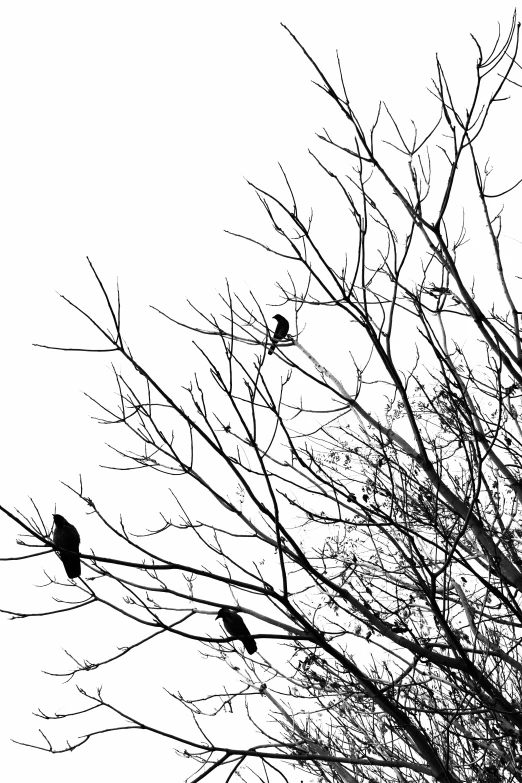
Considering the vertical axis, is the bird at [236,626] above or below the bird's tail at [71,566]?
below

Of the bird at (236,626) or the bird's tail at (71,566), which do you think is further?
the bird at (236,626)

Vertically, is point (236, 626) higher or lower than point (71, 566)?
lower

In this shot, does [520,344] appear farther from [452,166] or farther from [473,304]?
[452,166]

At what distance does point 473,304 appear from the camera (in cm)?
384

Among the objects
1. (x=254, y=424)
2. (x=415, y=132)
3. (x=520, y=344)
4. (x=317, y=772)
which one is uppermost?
(x=415, y=132)

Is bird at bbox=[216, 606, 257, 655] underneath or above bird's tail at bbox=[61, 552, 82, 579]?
underneath

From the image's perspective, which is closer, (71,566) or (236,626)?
(71,566)

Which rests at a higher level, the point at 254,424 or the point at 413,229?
the point at 413,229

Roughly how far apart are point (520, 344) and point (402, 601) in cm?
190

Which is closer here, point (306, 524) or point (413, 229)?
point (413, 229)

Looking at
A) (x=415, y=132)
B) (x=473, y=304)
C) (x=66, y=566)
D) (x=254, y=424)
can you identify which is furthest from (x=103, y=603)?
(x=415, y=132)

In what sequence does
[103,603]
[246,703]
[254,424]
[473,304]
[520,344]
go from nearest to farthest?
[254,424] → [103,603] → [473,304] → [520,344] → [246,703]

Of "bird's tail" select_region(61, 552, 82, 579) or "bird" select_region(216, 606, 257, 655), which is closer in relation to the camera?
"bird's tail" select_region(61, 552, 82, 579)

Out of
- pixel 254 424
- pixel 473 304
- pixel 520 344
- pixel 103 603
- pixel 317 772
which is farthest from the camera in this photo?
pixel 317 772
